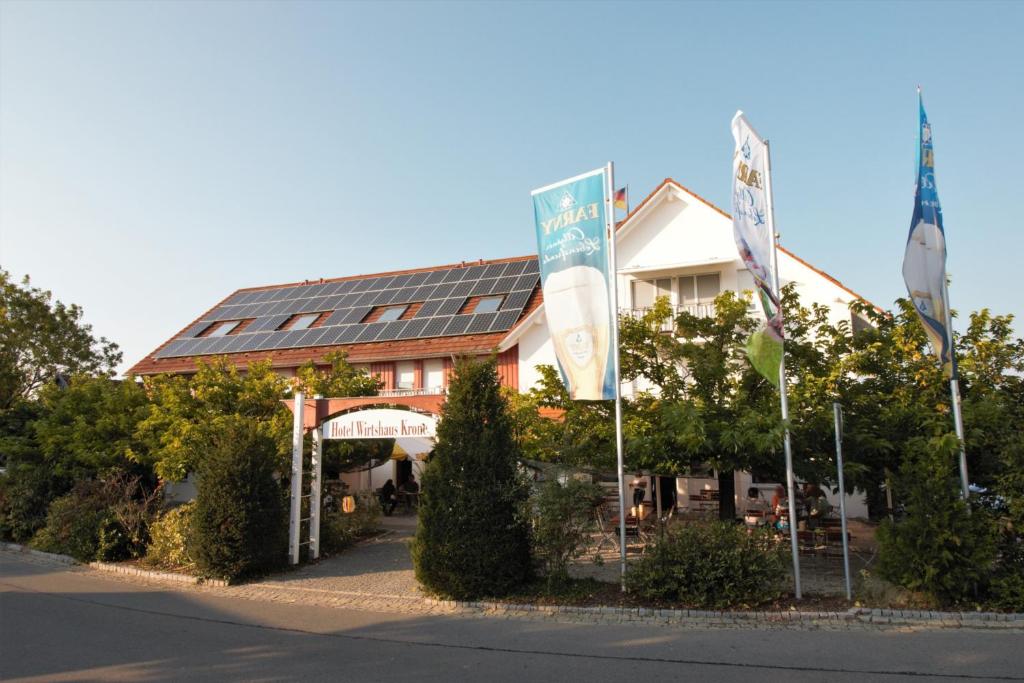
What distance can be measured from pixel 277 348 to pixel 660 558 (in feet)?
63.7

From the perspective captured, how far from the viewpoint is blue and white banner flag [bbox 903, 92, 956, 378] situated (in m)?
10.2

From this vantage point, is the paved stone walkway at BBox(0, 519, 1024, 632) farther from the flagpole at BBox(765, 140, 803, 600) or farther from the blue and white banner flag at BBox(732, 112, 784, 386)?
the blue and white banner flag at BBox(732, 112, 784, 386)

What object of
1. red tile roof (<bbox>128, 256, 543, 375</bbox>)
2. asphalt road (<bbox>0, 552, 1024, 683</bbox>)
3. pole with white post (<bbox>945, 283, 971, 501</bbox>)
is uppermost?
red tile roof (<bbox>128, 256, 543, 375</bbox>)

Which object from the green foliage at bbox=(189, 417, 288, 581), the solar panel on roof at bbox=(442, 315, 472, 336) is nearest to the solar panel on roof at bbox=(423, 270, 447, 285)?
the solar panel on roof at bbox=(442, 315, 472, 336)

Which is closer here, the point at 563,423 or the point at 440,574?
the point at 440,574

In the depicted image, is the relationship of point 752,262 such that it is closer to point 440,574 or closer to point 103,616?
point 440,574

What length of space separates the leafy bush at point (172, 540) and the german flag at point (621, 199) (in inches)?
363

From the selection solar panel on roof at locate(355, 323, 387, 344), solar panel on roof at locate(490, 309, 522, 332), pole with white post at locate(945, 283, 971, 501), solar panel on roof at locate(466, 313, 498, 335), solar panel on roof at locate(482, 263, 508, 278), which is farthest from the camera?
solar panel on roof at locate(482, 263, 508, 278)

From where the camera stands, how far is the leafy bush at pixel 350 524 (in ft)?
47.9

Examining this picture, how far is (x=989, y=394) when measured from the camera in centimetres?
1134

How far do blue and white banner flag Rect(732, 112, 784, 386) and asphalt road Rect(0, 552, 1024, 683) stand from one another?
364cm

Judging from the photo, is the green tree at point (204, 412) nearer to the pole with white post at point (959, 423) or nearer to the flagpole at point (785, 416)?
the flagpole at point (785, 416)

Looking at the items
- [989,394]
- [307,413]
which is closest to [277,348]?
[307,413]

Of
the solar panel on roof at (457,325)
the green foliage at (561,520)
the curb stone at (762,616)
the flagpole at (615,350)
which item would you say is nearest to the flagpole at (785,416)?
the curb stone at (762,616)
